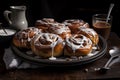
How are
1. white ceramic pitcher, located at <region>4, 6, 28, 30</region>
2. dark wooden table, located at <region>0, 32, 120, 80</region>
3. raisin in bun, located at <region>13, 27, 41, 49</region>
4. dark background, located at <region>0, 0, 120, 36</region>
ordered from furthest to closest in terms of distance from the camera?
dark background, located at <region>0, 0, 120, 36</region>
white ceramic pitcher, located at <region>4, 6, 28, 30</region>
raisin in bun, located at <region>13, 27, 41, 49</region>
dark wooden table, located at <region>0, 32, 120, 80</region>

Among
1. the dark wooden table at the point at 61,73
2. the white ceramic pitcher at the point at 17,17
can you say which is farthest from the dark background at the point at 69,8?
the dark wooden table at the point at 61,73

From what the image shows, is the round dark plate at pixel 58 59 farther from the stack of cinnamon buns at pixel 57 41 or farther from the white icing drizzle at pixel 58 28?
the white icing drizzle at pixel 58 28

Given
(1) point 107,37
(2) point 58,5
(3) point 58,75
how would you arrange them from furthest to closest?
(2) point 58,5 < (1) point 107,37 < (3) point 58,75

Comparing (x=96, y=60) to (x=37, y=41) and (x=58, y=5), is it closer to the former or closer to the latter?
(x=37, y=41)

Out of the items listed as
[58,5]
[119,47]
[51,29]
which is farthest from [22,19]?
[58,5]

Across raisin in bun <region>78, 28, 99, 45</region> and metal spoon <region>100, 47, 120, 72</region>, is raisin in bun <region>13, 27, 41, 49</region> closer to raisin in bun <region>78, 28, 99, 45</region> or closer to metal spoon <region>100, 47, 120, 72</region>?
raisin in bun <region>78, 28, 99, 45</region>

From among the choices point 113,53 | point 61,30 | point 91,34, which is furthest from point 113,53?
point 61,30

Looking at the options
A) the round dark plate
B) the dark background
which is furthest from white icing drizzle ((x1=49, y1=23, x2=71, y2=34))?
the dark background
